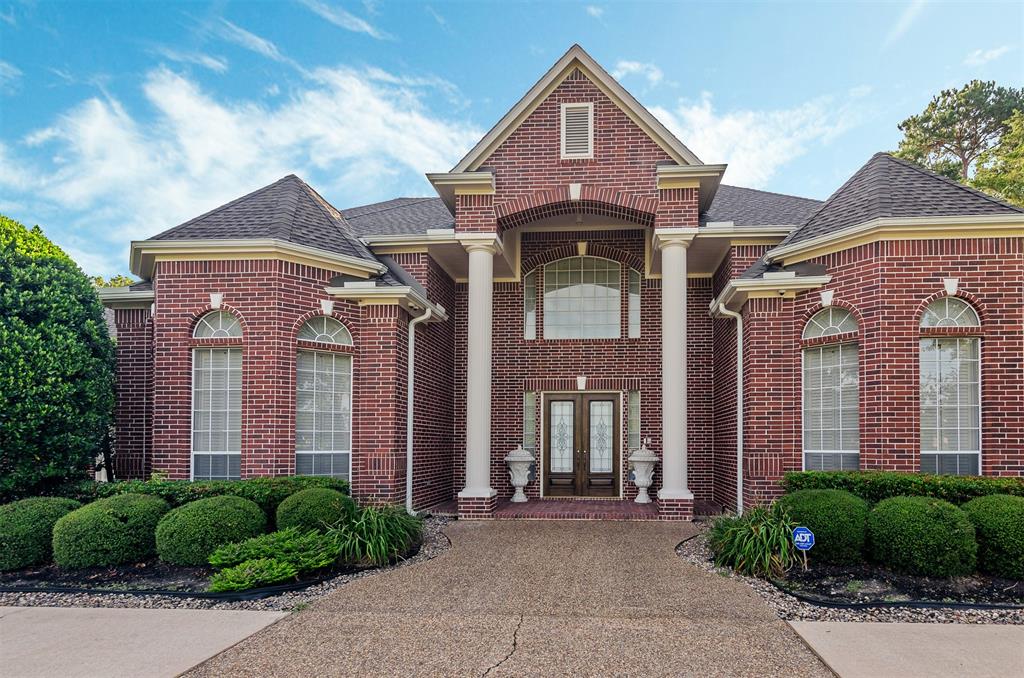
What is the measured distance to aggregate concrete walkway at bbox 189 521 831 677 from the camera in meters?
4.93

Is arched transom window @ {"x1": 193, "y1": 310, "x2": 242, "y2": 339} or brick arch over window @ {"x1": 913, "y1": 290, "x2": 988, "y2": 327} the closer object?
brick arch over window @ {"x1": 913, "y1": 290, "x2": 988, "y2": 327}

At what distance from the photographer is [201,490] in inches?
358

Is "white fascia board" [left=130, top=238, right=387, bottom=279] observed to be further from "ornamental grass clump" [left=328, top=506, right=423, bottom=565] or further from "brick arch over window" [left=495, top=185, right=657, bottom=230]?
"ornamental grass clump" [left=328, top=506, right=423, bottom=565]

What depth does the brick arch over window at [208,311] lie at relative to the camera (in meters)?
10.6

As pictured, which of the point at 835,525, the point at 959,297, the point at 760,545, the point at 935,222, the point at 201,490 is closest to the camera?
the point at 760,545

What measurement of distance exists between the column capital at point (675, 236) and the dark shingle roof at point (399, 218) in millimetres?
4175

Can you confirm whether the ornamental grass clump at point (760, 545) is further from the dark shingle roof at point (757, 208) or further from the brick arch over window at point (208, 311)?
the brick arch over window at point (208, 311)

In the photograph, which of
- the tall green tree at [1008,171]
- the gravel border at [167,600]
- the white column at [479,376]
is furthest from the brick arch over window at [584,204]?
the tall green tree at [1008,171]

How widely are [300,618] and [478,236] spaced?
7407 mm

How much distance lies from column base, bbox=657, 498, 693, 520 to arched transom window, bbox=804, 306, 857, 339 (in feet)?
10.9

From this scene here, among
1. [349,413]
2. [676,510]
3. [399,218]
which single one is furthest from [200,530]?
[399,218]

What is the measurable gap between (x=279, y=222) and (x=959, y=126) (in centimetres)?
2671

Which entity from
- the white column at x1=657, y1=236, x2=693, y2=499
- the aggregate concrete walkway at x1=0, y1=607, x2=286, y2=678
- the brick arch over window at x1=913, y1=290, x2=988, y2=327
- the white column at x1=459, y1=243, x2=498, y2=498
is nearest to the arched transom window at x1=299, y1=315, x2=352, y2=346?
the white column at x1=459, y1=243, x2=498, y2=498

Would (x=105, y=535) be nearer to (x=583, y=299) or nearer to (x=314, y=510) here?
(x=314, y=510)
